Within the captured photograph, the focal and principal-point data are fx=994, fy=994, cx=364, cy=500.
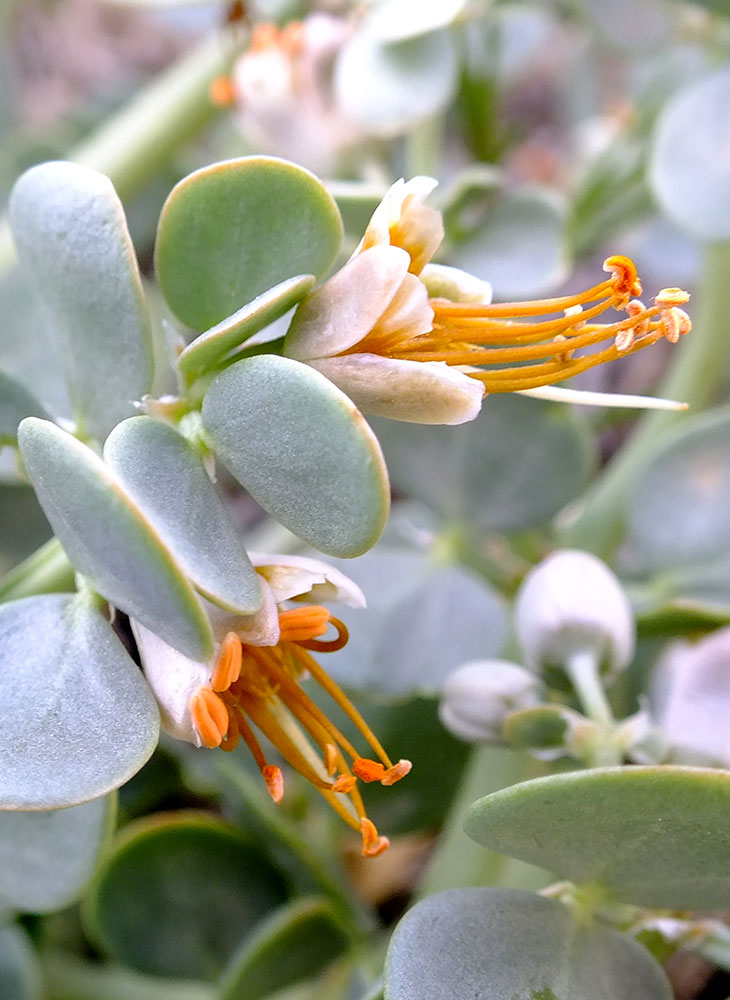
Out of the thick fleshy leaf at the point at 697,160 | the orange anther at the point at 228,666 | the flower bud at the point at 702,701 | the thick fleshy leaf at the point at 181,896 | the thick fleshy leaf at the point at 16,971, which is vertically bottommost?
the thick fleshy leaf at the point at 181,896

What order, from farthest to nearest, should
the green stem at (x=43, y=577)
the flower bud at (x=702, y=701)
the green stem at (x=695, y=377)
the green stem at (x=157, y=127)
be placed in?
the green stem at (x=157, y=127) < the green stem at (x=695, y=377) < the flower bud at (x=702, y=701) < the green stem at (x=43, y=577)

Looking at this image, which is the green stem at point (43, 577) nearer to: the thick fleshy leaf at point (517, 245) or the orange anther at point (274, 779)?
the orange anther at point (274, 779)

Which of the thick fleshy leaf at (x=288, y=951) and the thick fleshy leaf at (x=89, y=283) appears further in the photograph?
the thick fleshy leaf at (x=288, y=951)

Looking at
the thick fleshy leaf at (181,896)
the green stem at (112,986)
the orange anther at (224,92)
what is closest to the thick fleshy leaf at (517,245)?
the orange anther at (224,92)

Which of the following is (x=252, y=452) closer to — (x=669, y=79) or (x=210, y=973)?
(x=210, y=973)

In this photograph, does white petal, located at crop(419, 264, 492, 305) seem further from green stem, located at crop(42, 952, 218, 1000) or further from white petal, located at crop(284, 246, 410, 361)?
green stem, located at crop(42, 952, 218, 1000)
